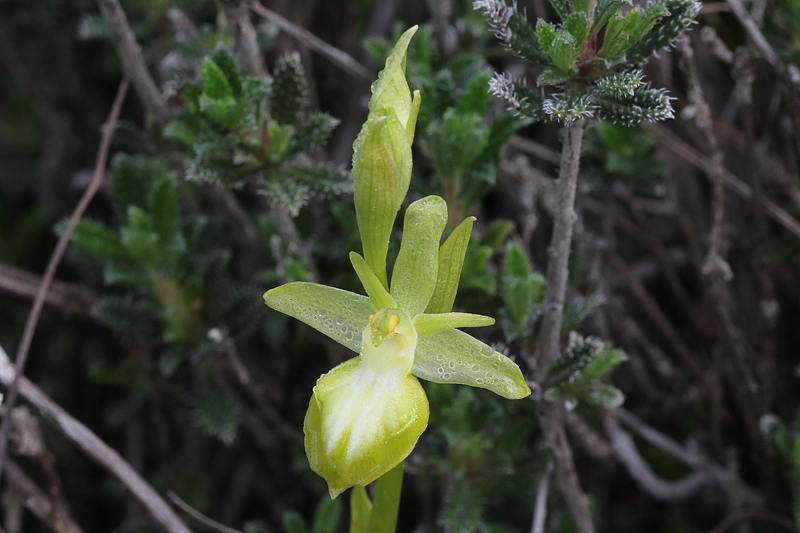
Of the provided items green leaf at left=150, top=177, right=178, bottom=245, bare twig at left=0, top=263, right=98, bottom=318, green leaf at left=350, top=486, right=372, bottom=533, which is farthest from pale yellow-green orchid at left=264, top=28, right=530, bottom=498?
bare twig at left=0, top=263, right=98, bottom=318

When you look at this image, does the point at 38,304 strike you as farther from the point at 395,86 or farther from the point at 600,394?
the point at 600,394

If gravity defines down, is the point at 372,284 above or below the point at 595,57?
below

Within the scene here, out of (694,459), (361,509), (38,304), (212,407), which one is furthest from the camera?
(694,459)

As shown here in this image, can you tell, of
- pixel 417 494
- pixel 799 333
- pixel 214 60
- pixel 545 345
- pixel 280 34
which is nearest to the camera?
pixel 545 345

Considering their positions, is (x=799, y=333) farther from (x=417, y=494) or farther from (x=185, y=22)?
(x=185, y=22)

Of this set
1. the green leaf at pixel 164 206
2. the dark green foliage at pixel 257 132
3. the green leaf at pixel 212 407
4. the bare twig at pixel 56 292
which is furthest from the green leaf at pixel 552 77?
the bare twig at pixel 56 292

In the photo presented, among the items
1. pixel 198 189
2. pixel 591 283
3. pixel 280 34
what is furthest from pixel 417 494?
pixel 280 34

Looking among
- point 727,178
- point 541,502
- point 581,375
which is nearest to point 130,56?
point 581,375
